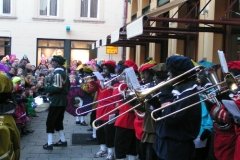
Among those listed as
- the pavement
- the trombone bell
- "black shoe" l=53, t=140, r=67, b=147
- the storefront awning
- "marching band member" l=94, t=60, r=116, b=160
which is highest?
the storefront awning

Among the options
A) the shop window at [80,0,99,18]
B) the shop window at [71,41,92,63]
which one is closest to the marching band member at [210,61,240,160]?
the shop window at [71,41,92,63]

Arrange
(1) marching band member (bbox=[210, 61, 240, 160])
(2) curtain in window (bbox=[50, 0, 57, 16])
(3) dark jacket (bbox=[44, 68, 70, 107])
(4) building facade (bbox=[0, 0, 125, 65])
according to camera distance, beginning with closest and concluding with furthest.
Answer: (1) marching band member (bbox=[210, 61, 240, 160]) → (3) dark jacket (bbox=[44, 68, 70, 107]) → (4) building facade (bbox=[0, 0, 125, 65]) → (2) curtain in window (bbox=[50, 0, 57, 16])

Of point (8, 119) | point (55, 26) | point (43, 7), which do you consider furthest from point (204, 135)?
point (43, 7)

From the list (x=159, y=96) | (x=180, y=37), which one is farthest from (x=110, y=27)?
(x=159, y=96)

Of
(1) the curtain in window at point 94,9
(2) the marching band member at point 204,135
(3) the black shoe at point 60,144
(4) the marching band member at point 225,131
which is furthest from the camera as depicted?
(1) the curtain in window at point 94,9

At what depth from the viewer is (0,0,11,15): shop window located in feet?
84.6

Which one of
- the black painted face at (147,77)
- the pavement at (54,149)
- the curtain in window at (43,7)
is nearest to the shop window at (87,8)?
the curtain in window at (43,7)

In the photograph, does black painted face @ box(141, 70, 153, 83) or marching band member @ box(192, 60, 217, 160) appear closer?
marching band member @ box(192, 60, 217, 160)

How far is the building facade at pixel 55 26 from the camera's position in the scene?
25672 millimetres

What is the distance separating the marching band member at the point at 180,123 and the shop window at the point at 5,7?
72.1 feet

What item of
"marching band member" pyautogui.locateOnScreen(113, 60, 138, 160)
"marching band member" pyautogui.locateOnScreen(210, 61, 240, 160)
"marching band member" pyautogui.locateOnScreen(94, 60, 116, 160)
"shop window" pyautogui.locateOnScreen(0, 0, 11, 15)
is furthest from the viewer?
"shop window" pyautogui.locateOnScreen(0, 0, 11, 15)

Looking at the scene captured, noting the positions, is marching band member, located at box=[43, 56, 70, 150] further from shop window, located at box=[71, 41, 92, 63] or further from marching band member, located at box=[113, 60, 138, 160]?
shop window, located at box=[71, 41, 92, 63]

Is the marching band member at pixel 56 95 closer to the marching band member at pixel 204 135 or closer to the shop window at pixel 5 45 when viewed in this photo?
the marching band member at pixel 204 135

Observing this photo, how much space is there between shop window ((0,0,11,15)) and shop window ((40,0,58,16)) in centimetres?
168
